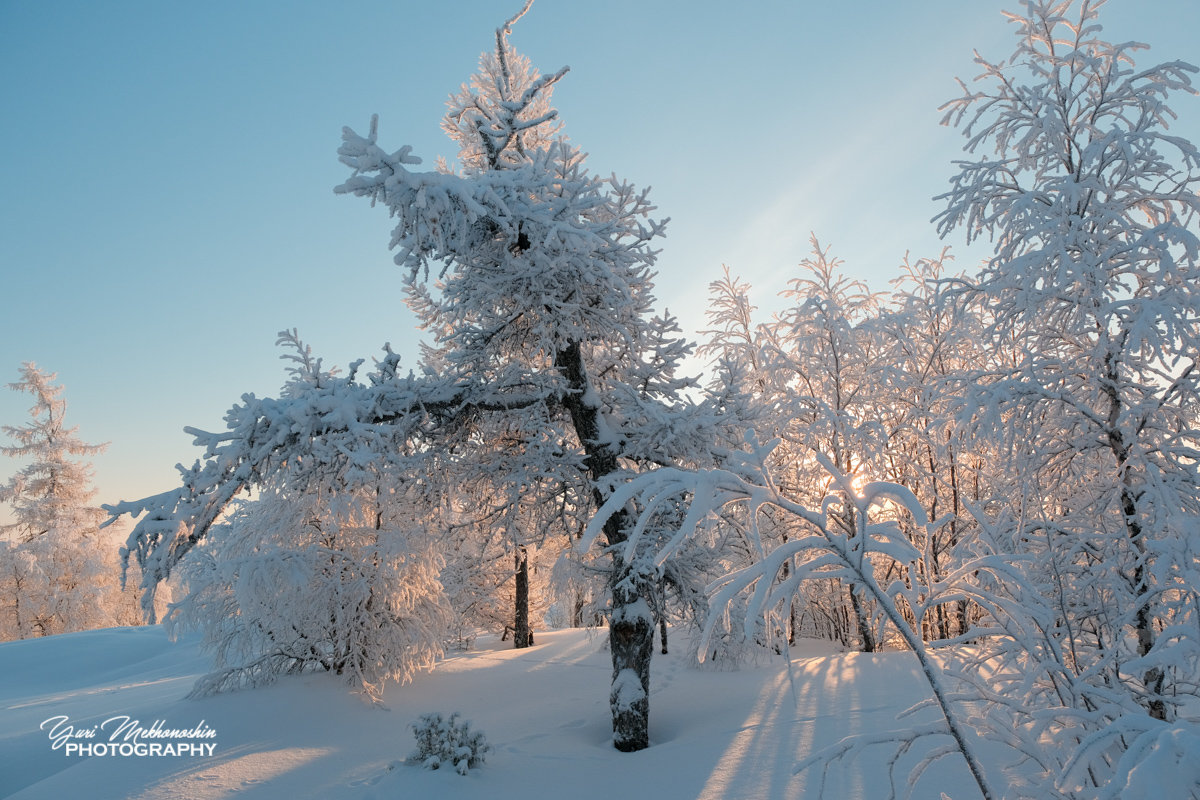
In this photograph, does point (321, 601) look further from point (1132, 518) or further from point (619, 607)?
point (1132, 518)

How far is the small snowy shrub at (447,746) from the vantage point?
19.1 feet

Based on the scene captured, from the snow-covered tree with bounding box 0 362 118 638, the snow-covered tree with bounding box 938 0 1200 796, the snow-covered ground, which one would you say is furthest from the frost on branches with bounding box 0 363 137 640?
the snow-covered tree with bounding box 938 0 1200 796

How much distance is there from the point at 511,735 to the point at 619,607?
2.11 metres

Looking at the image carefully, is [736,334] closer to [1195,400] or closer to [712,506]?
[1195,400]

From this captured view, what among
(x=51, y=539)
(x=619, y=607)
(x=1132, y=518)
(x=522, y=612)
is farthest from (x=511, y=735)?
(x=51, y=539)

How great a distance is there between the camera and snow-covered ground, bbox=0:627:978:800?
17.4ft

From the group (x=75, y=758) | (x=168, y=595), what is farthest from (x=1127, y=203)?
(x=168, y=595)

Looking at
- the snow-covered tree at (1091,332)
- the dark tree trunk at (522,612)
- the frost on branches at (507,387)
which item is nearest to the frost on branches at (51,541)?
the dark tree trunk at (522,612)

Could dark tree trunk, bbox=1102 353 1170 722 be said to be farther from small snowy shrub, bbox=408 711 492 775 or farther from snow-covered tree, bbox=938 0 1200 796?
small snowy shrub, bbox=408 711 492 775

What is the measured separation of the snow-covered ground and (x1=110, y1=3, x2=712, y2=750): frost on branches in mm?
1120

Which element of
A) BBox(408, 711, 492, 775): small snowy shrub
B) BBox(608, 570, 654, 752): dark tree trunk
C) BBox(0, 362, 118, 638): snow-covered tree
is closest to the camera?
BBox(408, 711, 492, 775): small snowy shrub

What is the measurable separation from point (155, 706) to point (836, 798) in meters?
9.17
